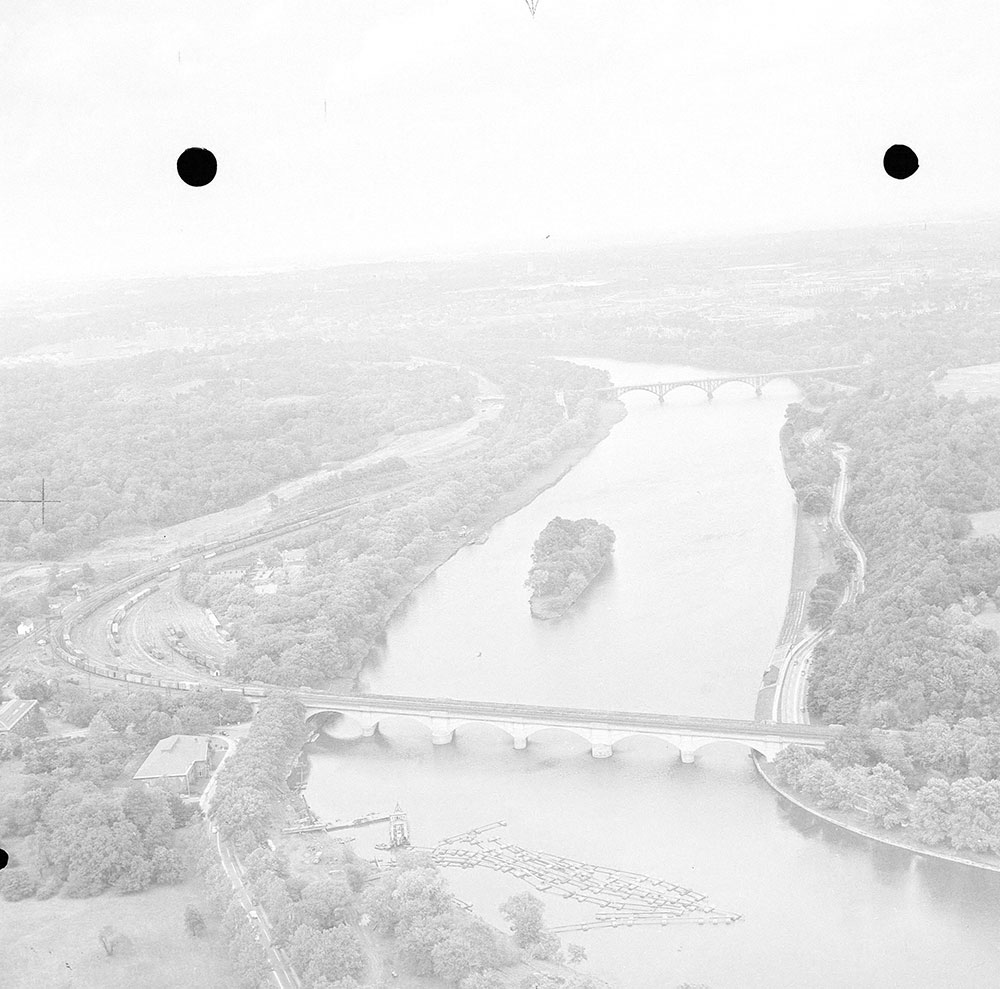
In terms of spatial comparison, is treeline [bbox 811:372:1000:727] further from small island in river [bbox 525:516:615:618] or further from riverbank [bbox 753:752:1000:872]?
small island in river [bbox 525:516:615:618]

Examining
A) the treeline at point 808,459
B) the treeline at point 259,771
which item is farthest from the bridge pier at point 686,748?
the treeline at point 808,459

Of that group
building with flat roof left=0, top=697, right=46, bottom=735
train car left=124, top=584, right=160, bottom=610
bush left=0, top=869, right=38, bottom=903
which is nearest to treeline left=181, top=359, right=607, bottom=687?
train car left=124, top=584, right=160, bottom=610

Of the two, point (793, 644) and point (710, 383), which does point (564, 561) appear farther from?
point (710, 383)

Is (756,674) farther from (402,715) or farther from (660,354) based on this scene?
(660,354)

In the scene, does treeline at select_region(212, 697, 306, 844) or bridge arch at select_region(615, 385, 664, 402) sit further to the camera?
bridge arch at select_region(615, 385, 664, 402)

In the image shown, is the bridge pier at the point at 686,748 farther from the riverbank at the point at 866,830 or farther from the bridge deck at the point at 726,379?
the bridge deck at the point at 726,379

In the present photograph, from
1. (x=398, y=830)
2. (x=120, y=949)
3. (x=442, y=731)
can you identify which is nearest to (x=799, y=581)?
(x=442, y=731)
